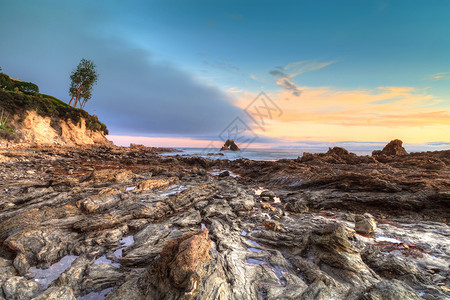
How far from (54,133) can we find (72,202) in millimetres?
49401

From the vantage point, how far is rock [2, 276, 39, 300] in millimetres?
3732

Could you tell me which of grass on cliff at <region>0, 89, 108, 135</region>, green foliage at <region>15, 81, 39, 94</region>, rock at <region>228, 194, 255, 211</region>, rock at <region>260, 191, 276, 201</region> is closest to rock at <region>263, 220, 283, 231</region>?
rock at <region>228, 194, 255, 211</region>

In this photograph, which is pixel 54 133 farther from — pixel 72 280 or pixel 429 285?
pixel 429 285

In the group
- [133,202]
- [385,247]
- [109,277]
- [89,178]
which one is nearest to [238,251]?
[109,277]

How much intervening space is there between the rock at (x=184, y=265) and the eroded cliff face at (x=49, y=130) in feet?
162

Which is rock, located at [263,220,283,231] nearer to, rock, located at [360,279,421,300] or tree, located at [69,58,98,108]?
rock, located at [360,279,421,300]

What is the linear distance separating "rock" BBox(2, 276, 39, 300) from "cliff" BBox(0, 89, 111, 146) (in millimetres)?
44556

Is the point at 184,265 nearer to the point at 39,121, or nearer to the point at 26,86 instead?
the point at 39,121

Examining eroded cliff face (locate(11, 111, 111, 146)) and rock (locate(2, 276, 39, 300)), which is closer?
rock (locate(2, 276, 39, 300))

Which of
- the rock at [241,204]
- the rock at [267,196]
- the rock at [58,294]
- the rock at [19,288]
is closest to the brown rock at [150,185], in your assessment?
the rock at [241,204]

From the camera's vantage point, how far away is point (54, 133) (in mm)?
43719

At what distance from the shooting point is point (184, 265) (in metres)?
3.85

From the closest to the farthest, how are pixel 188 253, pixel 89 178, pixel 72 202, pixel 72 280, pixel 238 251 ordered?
pixel 188 253, pixel 72 280, pixel 238 251, pixel 72 202, pixel 89 178

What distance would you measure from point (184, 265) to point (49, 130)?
56.9 metres
